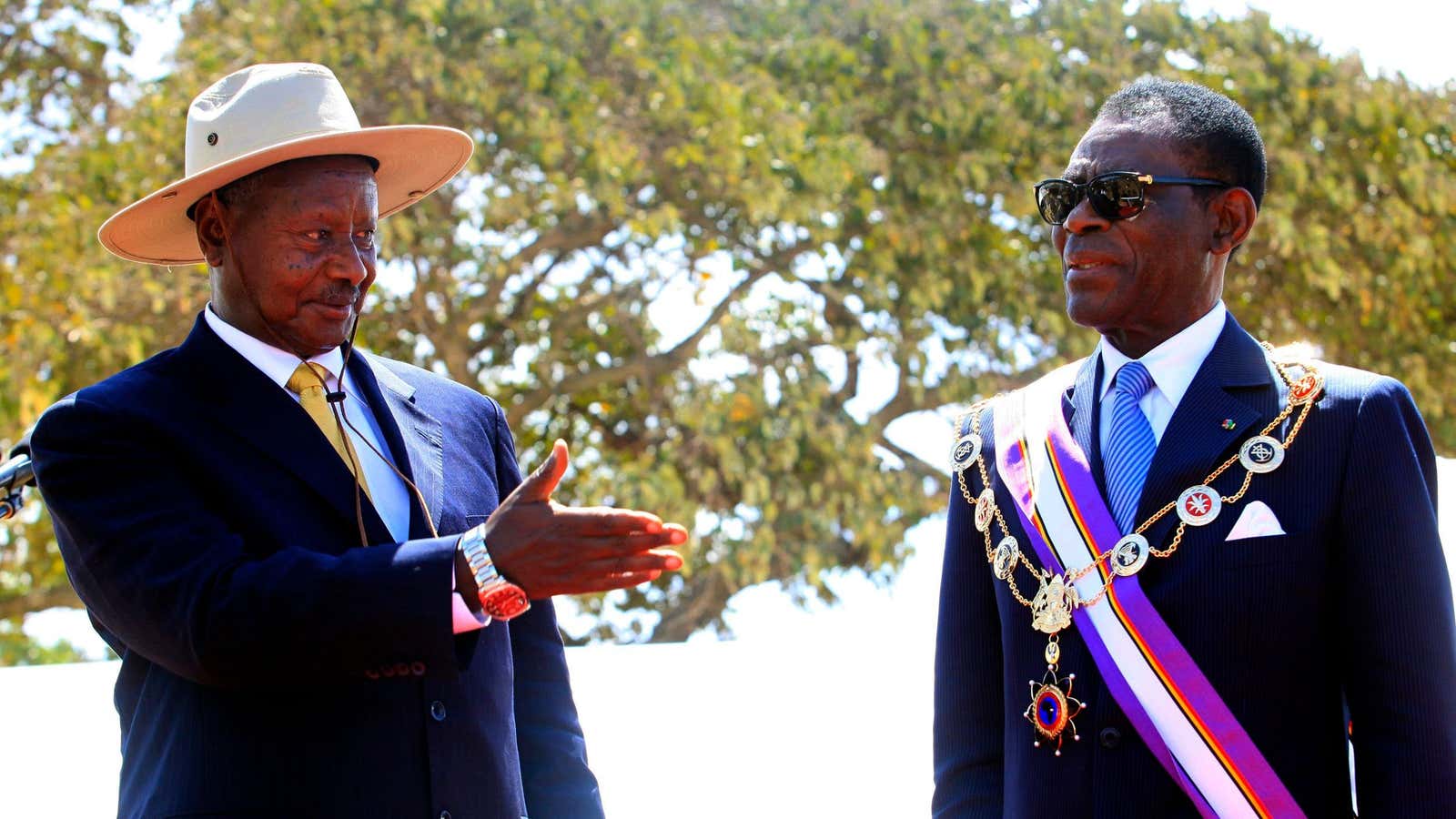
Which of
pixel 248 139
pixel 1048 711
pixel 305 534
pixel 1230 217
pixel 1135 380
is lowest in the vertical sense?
pixel 1048 711

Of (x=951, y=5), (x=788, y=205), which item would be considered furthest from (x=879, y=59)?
(x=788, y=205)

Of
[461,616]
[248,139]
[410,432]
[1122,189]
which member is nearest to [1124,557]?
[1122,189]

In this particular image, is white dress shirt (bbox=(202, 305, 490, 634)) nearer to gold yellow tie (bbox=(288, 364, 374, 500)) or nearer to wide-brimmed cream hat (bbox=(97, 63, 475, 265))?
gold yellow tie (bbox=(288, 364, 374, 500))

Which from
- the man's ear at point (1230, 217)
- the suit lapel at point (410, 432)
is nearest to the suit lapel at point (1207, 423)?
the man's ear at point (1230, 217)

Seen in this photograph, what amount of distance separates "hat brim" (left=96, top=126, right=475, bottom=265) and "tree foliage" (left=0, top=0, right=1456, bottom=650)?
14.2 feet

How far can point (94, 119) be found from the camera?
26.6 feet

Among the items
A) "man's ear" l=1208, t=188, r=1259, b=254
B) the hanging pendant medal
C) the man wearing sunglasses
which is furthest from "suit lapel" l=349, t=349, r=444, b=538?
"man's ear" l=1208, t=188, r=1259, b=254

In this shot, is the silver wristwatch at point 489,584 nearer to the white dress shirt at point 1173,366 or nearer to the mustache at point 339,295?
the mustache at point 339,295

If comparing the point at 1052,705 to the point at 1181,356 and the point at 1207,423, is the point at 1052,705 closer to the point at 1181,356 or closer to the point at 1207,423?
the point at 1207,423

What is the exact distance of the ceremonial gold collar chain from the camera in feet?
7.73

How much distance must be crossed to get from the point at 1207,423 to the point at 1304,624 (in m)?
0.36

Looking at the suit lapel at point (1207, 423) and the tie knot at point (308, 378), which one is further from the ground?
the tie knot at point (308, 378)

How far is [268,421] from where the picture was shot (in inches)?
92.6

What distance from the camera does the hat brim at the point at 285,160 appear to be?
2.43 metres
